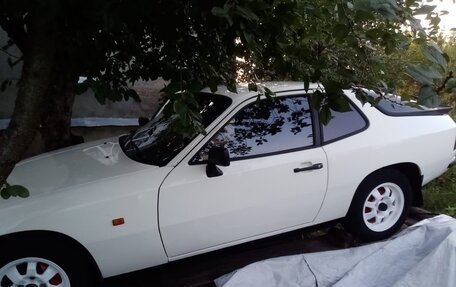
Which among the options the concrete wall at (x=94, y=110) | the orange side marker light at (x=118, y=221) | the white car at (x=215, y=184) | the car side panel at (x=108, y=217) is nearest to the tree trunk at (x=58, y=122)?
the white car at (x=215, y=184)

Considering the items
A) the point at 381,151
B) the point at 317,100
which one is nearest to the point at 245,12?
the point at 317,100

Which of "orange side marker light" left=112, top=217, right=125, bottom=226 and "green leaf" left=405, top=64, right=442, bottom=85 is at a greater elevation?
"green leaf" left=405, top=64, right=442, bottom=85

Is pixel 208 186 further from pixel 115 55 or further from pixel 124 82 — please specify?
pixel 115 55

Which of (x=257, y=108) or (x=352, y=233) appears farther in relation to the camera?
(x=352, y=233)

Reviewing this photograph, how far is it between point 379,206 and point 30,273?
2.69 meters

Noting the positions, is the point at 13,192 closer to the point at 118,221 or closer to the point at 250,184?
the point at 118,221

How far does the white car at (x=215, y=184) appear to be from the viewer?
241 cm

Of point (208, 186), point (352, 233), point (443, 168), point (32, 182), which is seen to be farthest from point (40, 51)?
point (443, 168)

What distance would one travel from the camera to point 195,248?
2.72 meters

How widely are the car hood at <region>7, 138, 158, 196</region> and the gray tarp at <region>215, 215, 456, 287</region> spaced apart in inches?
41.5

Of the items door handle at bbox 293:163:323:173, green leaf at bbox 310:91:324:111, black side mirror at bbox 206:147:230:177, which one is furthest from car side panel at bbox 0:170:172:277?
green leaf at bbox 310:91:324:111

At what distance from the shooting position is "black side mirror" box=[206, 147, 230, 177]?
98.7 inches

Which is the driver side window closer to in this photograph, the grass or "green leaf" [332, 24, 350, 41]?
"green leaf" [332, 24, 350, 41]

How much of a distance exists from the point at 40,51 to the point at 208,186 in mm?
1284
